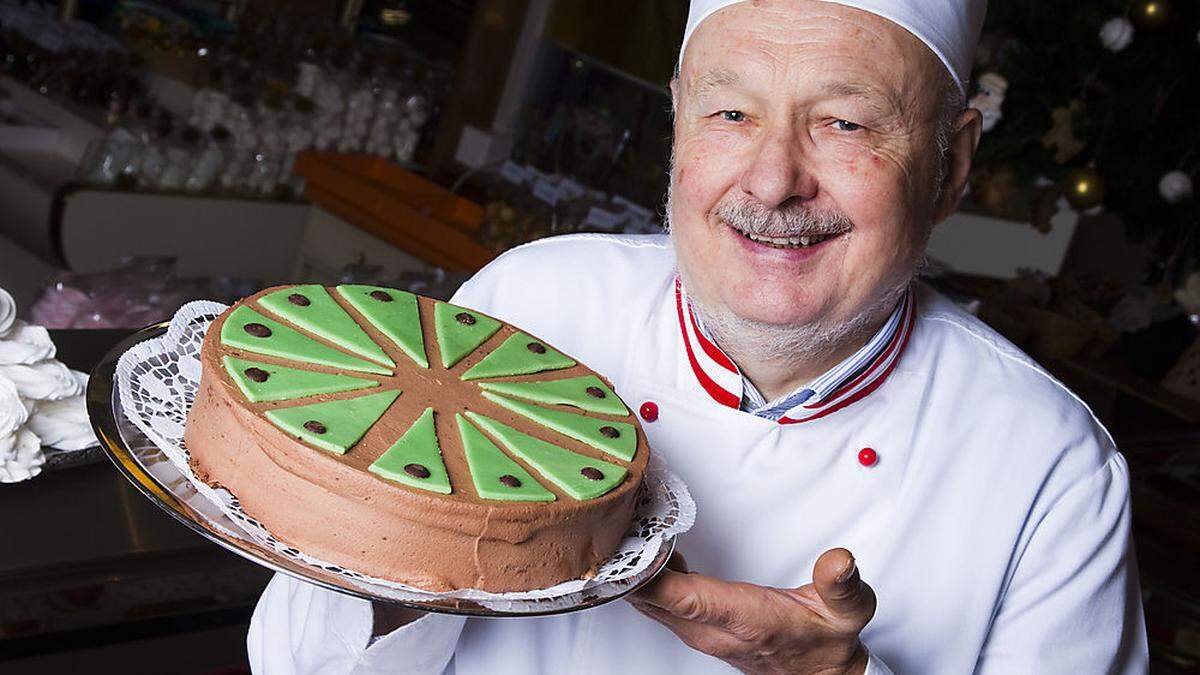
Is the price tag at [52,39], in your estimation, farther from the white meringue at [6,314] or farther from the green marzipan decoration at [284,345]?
the green marzipan decoration at [284,345]

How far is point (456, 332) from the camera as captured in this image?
5.39ft

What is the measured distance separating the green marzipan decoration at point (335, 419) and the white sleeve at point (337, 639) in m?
0.26

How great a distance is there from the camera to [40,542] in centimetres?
189

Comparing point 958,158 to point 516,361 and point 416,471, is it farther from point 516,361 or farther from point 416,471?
point 416,471

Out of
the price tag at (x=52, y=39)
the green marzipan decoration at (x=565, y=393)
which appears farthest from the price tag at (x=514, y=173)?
the green marzipan decoration at (x=565, y=393)

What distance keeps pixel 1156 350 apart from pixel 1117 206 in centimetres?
62

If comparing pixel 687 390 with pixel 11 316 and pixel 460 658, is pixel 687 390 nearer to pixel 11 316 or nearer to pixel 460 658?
pixel 460 658

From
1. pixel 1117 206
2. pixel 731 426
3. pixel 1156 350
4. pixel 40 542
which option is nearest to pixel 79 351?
pixel 40 542

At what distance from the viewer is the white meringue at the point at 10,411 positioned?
1.90 m

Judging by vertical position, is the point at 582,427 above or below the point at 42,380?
above

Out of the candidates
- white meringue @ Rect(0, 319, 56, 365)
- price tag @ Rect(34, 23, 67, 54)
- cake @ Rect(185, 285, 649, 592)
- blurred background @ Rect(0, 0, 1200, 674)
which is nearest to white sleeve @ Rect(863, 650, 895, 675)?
cake @ Rect(185, 285, 649, 592)

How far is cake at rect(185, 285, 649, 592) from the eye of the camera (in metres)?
1.30

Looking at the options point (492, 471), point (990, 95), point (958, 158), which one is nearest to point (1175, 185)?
point (990, 95)

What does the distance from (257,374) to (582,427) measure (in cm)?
36
